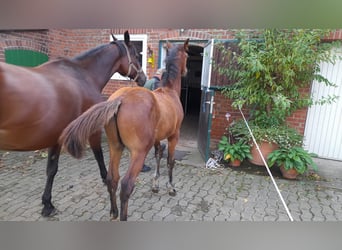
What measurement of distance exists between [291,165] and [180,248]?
2.28 meters

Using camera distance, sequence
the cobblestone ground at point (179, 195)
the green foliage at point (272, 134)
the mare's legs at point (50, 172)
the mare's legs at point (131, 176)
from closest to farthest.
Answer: the mare's legs at point (131, 176) < the mare's legs at point (50, 172) < the cobblestone ground at point (179, 195) < the green foliage at point (272, 134)

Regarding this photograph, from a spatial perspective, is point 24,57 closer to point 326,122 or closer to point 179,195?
point 179,195

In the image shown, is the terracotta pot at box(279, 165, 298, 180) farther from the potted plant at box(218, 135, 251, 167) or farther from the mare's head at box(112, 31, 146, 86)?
the mare's head at box(112, 31, 146, 86)

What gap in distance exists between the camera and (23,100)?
1.51 meters

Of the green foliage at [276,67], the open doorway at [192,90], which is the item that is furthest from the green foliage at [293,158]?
the open doorway at [192,90]

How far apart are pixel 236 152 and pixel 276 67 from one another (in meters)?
1.29

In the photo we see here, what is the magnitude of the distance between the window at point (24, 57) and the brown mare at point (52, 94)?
445 millimetres

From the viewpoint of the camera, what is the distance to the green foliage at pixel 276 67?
2.88 meters

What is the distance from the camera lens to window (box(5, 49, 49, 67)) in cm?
210

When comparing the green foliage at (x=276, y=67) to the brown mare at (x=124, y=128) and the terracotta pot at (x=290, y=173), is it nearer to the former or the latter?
the terracotta pot at (x=290, y=173)
